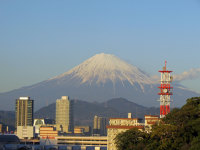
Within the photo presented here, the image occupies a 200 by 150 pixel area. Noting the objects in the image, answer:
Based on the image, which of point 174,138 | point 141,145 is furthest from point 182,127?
point 141,145

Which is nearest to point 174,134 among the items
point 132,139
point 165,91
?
point 132,139

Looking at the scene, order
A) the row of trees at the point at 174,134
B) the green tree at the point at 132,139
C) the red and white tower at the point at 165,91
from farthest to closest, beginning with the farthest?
the red and white tower at the point at 165,91
the green tree at the point at 132,139
the row of trees at the point at 174,134

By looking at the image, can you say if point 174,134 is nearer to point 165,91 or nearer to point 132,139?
point 132,139

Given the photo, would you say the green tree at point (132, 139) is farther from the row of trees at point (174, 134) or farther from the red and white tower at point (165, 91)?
the red and white tower at point (165, 91)

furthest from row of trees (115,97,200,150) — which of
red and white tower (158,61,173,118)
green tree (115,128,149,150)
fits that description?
red and white tower (158,61,173,118)

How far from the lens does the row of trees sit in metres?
128

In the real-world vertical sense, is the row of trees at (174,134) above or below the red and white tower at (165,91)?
below

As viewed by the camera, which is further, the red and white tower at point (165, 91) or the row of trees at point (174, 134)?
the red and white tower at point (165, 91)

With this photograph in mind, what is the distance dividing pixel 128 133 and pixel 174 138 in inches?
841

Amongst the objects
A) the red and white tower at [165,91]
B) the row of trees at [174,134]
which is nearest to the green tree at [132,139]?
the row of trees at [174,134]

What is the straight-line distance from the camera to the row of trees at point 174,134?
127688 mm

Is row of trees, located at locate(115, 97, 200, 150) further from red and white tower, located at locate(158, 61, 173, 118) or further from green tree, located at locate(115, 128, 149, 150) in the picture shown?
red and white tower, located at locate(158, 61, 173, 118)

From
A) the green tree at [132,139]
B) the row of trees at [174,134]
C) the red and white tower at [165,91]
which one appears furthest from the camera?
the red and white tower at [165,91]

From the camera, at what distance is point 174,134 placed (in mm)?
129375
